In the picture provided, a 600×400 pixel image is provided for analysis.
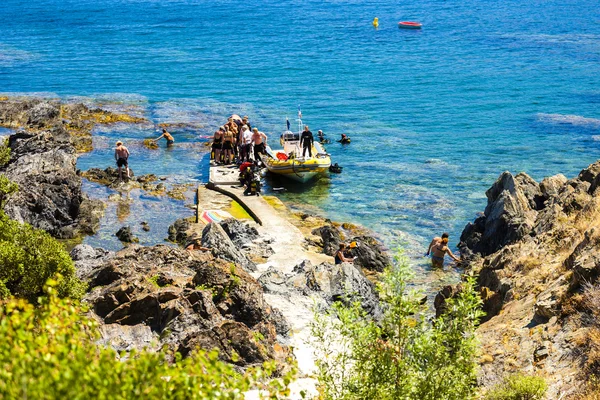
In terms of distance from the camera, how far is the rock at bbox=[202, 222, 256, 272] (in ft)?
70.3

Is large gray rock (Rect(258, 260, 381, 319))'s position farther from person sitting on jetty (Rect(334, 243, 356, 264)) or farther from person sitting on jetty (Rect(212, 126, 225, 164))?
person sitting on jetty (Rect(212, 126, 225, 164))

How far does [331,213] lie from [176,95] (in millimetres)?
28346

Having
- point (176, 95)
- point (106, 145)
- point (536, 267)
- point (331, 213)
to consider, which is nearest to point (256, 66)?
point (176, 95)

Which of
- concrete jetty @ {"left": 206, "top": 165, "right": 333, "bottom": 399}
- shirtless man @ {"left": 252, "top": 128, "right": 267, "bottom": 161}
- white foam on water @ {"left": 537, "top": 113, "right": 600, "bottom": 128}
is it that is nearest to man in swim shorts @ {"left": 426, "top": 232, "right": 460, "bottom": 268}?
concrete jetty @ {"left": 206, "top": 165, "right": 333, "bottom": 399}

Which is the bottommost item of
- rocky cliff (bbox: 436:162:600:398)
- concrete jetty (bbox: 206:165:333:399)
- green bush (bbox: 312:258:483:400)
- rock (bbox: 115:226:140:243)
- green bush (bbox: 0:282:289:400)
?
rock (bbox: 115:226:140:243)

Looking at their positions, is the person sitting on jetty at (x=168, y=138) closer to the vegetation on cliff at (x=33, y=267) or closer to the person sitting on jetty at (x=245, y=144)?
the person sitting on jetty at (x=245, y=144)

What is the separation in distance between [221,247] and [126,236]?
821cm

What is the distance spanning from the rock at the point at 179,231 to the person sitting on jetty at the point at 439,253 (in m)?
9.39

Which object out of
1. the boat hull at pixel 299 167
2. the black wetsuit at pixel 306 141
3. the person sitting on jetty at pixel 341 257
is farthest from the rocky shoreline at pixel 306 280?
the black wetsuit at pixel 306 141

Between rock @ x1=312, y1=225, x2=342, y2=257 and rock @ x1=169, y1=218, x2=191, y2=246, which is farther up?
rock @ x1=312, y1=225, x2=342, y2=257

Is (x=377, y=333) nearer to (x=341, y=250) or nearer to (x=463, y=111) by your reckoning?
(x=341, y=250)

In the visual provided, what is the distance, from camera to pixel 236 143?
38.7 metres

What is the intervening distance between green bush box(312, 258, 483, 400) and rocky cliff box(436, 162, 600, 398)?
3.25 ft

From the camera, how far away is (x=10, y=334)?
723 centimetres
